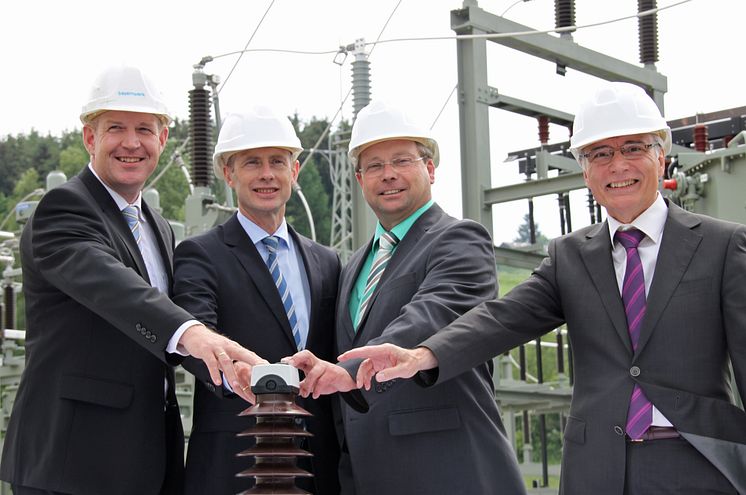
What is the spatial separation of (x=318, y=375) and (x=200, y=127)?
5932 mm

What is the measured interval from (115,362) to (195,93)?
5.37 m

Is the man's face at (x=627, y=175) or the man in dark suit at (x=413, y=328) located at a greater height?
the man's face at (x=627, y=175)

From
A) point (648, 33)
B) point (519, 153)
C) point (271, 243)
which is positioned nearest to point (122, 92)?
point (271, 243)

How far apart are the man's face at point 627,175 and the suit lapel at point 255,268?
1.04m

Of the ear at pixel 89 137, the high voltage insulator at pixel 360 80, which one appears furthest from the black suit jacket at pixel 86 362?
the high voltage insulator at pixel 360 80

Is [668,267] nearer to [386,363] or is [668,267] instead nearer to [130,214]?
[386,363]

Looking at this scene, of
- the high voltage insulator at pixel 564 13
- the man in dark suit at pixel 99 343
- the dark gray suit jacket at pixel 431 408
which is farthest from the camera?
the high voltage insulator at pixel 564 13

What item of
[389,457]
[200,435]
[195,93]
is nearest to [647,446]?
[389,457]

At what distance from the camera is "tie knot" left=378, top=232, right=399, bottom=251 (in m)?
3.43

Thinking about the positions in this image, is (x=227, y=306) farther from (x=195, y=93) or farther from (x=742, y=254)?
(x=195, y=93)

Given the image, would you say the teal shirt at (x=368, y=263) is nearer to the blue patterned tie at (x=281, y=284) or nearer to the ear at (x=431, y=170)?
the ear at (x=431, y=170)

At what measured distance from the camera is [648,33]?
27.9ft

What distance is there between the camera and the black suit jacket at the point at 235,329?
324 centimetres

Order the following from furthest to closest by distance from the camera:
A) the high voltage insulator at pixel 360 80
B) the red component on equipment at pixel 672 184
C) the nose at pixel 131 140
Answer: the red component on equipment at pixel 672 184 < the high voltage insulator at pixel 360 80 < the nose at pixel 131 140
